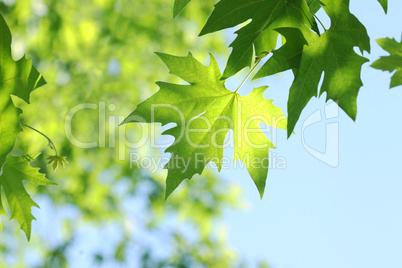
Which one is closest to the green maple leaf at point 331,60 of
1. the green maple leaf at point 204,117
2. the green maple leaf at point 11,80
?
the green maple leaf at point 204,117

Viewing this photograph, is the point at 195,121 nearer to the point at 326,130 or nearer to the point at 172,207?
the point at 326,130

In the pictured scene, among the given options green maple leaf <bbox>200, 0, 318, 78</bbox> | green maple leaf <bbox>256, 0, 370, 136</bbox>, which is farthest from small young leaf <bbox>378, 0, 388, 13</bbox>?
green maple leaf <bbox>200, 0, 318, 78</bbox>

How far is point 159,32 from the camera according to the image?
6.83 metres

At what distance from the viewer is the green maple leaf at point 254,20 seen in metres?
1.24

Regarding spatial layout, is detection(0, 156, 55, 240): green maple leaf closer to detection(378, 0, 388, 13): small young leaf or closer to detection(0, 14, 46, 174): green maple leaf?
detection(0, 14, 46, 174): green maple leaf

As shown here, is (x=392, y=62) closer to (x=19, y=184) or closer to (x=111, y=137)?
(x=19, y=184)

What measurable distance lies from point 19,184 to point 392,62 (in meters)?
Result: 1.57

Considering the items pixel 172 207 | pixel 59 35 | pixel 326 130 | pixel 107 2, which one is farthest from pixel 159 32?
pixel 326 130

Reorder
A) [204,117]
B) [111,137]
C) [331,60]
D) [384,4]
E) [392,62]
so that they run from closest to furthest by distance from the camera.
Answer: [384,4] < [331,60] < [204,117] < [392,62] < [111,137]

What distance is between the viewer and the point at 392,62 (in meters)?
1.71

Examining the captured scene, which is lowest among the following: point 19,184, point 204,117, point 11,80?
point 19,184

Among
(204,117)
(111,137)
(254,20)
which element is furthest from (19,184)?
(111,137)

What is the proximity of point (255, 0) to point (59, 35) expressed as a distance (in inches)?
189

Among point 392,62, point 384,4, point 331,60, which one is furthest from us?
point 392,62
